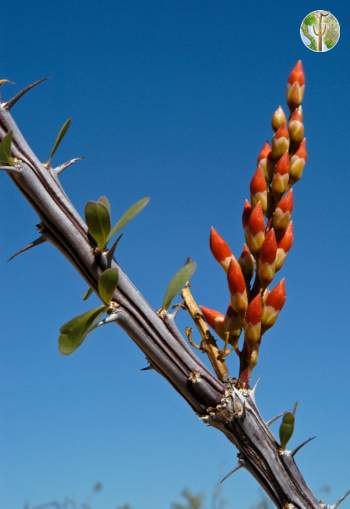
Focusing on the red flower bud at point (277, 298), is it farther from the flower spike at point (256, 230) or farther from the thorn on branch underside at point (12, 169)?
the thorn on branch underside at point (12, 169)

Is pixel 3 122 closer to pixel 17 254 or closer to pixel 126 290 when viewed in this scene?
pixel 17 254

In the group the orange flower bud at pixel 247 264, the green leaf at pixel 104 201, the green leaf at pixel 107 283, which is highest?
the green leaf at pixel 104 201

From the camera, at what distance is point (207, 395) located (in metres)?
1.44

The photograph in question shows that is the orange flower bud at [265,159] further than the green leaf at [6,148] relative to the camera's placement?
Yes

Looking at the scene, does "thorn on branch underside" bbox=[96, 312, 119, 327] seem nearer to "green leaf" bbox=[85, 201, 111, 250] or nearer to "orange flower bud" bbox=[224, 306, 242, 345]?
"green leaf" bbox=[85, 201, 111, 250]

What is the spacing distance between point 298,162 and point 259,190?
0.13 metres

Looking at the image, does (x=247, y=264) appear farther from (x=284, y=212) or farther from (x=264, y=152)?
(x=264, y=152)

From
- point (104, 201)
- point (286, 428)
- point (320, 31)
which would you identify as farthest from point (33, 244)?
point (320, 31)

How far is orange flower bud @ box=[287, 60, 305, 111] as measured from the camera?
1652 millimetres

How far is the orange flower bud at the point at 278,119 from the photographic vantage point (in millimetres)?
1597

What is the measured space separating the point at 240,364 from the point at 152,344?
9.3 inches

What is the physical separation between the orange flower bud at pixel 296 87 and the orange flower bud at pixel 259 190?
21 cm

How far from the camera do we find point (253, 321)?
150 cm

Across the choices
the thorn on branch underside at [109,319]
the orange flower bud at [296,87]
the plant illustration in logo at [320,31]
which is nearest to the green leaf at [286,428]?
the thorn on branch underside at [109,319]
